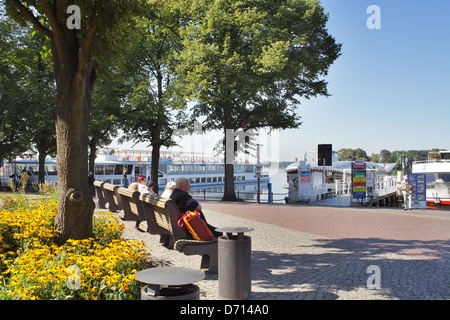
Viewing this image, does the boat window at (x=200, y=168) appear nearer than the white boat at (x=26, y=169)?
No

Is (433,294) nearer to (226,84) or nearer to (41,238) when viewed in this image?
(41,238)

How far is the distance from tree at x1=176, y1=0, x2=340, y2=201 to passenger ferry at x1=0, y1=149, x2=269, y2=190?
58.4 feet

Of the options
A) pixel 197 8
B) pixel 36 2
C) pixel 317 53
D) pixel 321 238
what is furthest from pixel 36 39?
pixel 321 238

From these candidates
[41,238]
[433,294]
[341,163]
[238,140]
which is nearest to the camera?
[433,294]

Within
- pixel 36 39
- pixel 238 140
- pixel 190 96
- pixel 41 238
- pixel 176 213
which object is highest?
pixel 36 39

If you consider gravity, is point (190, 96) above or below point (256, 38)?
below

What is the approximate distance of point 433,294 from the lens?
5.39m

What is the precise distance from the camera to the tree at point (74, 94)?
627 centimetres

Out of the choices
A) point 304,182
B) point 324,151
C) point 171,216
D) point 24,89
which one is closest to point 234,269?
point 171,216

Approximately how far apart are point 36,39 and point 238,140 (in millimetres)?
16567

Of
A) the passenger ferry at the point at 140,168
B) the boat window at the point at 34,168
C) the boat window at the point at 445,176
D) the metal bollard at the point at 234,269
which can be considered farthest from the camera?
the passenger ferry at the point at 140,168

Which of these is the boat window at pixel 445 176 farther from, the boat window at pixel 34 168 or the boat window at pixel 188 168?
the boat window at pixel 34 168

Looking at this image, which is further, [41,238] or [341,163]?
[341,163]

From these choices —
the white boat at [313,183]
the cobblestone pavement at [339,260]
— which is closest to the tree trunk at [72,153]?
the cobblestone pavement at [339,260]
